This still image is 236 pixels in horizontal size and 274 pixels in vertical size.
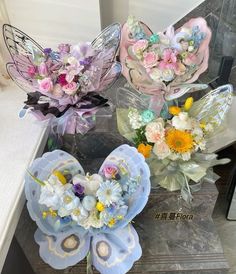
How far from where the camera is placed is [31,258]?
880mm

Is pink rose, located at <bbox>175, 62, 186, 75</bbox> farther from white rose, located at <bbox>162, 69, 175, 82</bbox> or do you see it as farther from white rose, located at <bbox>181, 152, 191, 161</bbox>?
white rose, located at <bbox>181, 152, 191, 161</bbox>

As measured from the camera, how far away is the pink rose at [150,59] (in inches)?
32.4

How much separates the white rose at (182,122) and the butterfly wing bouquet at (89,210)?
0.47 ft

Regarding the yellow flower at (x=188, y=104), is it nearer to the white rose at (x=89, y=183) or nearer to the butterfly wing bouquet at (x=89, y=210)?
the butterfly wing bouquet at (x=89, y=210)

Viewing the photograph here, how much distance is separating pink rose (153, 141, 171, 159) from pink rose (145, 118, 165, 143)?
16 millimetres

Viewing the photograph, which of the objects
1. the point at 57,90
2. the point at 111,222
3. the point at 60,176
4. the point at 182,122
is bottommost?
the point at 111,222

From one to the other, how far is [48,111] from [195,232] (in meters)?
0.64

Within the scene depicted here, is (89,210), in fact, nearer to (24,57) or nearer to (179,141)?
Answer: (179,141)

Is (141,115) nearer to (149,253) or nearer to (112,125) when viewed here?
(112,125)

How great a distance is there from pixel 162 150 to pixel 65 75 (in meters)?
0.36

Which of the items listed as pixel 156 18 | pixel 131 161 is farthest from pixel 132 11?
pixel 131 161

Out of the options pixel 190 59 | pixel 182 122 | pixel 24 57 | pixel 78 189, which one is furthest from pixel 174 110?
pixel 24 57

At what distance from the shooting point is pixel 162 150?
0.86m

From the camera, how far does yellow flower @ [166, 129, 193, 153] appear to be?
2.82 feet
